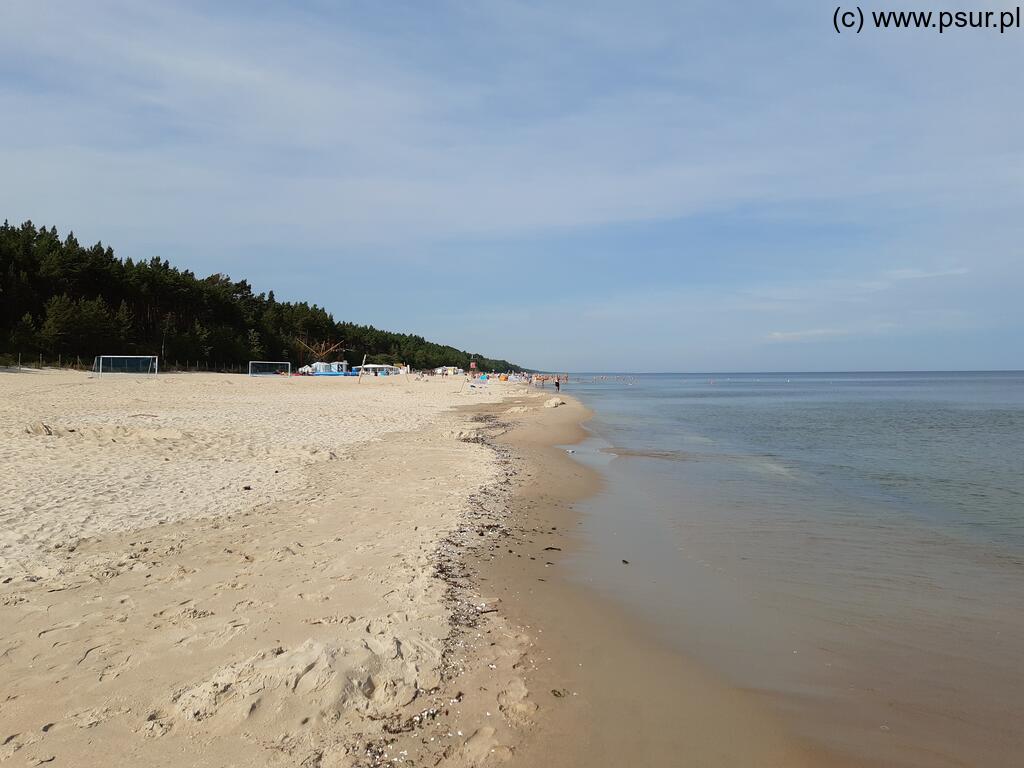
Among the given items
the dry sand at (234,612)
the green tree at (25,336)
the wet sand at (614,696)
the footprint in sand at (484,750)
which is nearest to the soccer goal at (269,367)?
the green tree at (25,336)

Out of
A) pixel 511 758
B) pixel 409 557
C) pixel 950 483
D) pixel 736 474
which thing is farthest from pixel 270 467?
pixel 950 483

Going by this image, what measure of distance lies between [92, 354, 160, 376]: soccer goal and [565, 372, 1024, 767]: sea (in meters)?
45.2

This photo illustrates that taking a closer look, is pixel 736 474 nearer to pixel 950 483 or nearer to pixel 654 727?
pixel 950 483

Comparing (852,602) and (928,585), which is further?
(928,585)

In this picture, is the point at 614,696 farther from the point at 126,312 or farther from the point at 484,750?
the point at 126,312

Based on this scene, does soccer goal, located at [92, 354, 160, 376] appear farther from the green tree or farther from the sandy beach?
the sandy beach

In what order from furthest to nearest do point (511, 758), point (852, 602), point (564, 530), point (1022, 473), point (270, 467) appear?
point (1022, 473), point (270, 467), point (564, 530), point (852, 602), point (511, 758)

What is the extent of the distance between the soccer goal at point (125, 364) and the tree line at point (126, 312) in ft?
10.4

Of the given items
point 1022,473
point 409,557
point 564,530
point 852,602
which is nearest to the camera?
point 852,602

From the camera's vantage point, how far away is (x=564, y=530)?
864 centimetres

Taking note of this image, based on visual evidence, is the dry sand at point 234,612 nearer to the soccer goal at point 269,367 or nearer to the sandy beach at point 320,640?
the sandy beach at point 320,640

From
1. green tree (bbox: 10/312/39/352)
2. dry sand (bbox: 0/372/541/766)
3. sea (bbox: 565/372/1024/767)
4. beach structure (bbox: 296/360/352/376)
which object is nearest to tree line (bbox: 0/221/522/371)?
green tree (bbox: 10/312/39/352)

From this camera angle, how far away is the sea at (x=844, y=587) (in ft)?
13.0

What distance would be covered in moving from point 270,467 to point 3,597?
6499 mm
